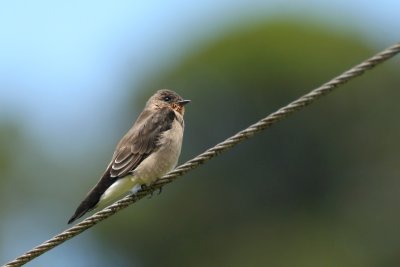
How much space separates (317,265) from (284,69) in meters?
10.4

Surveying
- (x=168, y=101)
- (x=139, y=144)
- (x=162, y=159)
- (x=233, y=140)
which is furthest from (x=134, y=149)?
(x=233, y=140)

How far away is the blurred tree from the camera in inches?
1506

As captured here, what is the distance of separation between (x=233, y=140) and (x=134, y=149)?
7.75 ft

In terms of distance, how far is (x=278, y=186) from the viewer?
132 feet

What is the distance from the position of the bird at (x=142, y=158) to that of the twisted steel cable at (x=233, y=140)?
869 mm

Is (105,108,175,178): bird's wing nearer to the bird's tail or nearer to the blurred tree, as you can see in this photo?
the bird's tail

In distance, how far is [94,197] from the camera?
10625 millimetres

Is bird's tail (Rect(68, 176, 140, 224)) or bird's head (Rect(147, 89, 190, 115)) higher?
bird's head (Rect(147, 89, 190, 115))

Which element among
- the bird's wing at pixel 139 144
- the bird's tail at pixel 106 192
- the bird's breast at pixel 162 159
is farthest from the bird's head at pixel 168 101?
the bird's tail at pixel 106 192

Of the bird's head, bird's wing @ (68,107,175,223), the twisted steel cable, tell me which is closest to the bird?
bird's wing @ (68,107,175,223)

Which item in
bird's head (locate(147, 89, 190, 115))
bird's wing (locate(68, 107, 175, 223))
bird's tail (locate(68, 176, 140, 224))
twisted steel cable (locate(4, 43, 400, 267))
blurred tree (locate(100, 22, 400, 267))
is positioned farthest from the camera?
blurred tree (locate(100, 22, 400, 267))

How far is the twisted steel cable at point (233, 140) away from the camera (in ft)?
27.4

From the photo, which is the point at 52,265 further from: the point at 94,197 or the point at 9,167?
the point at 94,197

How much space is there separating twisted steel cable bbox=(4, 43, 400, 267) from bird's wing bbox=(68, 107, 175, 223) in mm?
869
